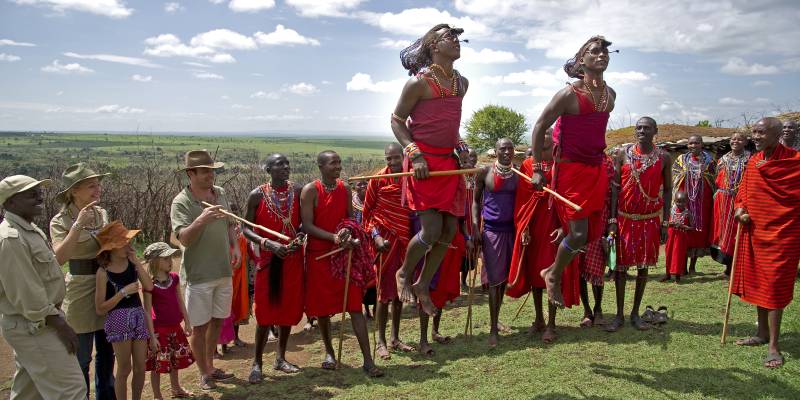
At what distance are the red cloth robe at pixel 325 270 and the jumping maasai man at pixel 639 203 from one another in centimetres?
303

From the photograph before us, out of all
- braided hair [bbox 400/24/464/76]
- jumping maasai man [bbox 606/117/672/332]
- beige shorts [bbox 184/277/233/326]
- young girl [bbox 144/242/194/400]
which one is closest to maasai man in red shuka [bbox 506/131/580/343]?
jumping maasai man [bbox 606/117/672/332]

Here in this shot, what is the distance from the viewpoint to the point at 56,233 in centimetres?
471

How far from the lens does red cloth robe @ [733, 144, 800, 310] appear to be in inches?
214

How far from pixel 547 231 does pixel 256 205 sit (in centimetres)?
325

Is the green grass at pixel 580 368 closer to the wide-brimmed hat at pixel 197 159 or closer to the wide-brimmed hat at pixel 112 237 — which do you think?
the wide-brimmed hat at pixel 112 237

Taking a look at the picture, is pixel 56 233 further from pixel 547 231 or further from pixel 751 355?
pixel 751 355

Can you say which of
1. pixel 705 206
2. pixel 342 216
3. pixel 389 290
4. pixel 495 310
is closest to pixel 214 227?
pixel 342 216

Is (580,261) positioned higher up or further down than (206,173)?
further down

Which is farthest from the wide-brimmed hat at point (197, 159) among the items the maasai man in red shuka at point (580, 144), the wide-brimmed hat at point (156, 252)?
the maasai man in red shuka at point (580, 144)

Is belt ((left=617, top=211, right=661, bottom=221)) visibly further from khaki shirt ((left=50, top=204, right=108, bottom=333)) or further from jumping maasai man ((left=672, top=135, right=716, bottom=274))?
khaki shirt ((left=50, top=204, right=108, bottom=333))

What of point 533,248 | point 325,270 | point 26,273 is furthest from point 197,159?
point 533,248

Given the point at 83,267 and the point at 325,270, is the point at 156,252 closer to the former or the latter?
the point at 83,267

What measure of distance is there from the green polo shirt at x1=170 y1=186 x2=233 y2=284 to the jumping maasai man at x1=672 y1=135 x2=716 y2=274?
7.58 metres

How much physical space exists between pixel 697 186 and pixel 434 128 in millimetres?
6893
